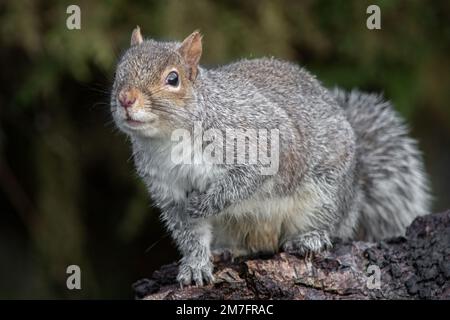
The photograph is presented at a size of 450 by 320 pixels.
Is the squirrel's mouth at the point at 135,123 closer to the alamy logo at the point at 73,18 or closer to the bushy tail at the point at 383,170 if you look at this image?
the bushy tail at the point at 383,170

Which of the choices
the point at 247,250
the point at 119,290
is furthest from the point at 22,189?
the point at 247,250

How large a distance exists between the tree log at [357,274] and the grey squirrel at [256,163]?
0.42ft

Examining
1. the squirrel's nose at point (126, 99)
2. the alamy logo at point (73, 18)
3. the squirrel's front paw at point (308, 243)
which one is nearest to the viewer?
the squirrel's nose at point (126, 99)

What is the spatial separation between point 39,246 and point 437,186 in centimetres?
257

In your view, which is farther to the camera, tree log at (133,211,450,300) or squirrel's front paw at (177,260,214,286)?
squirrel's front paw at (177,260,214,286)

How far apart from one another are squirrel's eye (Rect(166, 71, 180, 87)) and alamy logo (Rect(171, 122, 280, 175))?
0.16 m

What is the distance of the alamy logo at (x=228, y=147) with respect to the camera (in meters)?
3.20

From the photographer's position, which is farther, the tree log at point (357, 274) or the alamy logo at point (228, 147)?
the alamy logo at point (228, 147)

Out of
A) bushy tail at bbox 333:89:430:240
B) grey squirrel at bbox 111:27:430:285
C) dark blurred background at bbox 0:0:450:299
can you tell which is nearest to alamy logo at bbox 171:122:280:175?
grey squirrel at bbox 111:27:430:285

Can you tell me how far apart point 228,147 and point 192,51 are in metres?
0.37

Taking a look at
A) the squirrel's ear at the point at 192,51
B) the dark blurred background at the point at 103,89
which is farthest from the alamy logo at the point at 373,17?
the squirrel's ear at the point at 192,51

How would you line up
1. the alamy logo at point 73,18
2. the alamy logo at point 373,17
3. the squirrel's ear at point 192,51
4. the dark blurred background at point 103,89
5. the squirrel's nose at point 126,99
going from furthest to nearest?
the alamy logo at point 373,17, the dark blurred background at point 103,89, the alamy logo at point 73,18, the squirrel's ear at point 192,51, the squirrel's nose at point 126,99

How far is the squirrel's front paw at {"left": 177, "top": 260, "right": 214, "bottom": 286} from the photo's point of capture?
10.9 feet

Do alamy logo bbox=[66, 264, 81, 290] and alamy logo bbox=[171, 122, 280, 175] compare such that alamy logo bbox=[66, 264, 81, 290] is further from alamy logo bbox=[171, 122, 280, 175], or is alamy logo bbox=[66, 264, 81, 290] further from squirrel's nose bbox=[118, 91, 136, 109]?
squirrel's nose bbox=[118, 91, 136, 109]
